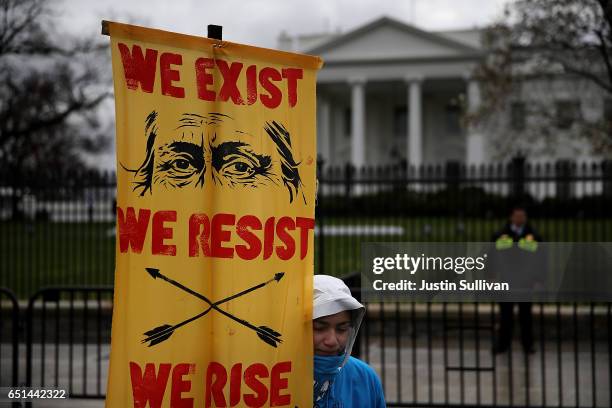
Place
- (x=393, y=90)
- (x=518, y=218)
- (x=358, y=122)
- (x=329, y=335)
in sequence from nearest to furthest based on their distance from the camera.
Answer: (x=329, y=335)
(x=518, y=218)
(x=358, y=122)
(x=393, y=90)

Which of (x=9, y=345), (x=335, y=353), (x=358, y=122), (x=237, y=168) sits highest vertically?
(x=358, y=122)

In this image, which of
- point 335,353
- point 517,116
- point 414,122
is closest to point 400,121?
point 414,122

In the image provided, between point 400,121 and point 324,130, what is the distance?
6.24 meters

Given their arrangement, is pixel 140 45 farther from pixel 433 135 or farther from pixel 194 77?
pixel 433 135

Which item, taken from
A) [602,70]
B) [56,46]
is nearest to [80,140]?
[56,46]

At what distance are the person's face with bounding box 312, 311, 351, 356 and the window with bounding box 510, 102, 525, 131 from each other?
13.6 meters

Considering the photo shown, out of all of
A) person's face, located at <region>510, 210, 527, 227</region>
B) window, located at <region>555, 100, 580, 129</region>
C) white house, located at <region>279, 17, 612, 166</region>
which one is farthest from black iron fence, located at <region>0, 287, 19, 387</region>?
white house, located at <region>279, 17, 612, 166</region>

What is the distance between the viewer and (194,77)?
115 inches

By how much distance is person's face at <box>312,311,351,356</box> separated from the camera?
3.04m

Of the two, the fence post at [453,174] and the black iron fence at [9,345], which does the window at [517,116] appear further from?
the black iron fence at [9,345]

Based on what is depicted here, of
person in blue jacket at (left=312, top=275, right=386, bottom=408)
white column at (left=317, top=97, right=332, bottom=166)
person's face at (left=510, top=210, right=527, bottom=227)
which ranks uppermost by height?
white column at (left=317, top=97, right=332, bottom=166)

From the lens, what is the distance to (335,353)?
3066 mm

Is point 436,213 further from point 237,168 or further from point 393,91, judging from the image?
point 393,91

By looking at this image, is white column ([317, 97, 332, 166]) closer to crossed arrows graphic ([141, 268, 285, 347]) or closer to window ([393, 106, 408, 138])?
window ([393, 106, 408, 138])
